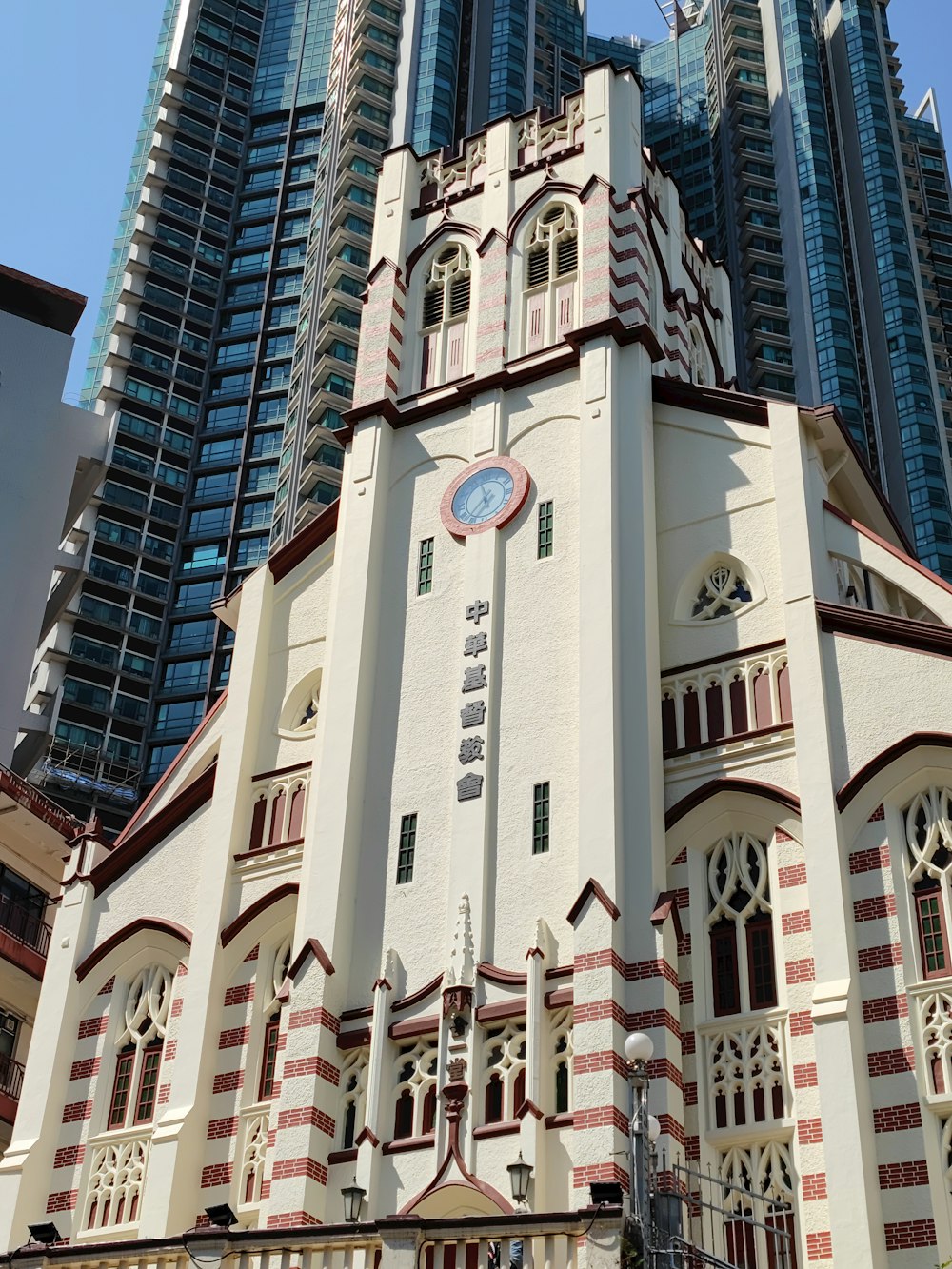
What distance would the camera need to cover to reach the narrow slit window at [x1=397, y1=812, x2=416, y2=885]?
1040 inches

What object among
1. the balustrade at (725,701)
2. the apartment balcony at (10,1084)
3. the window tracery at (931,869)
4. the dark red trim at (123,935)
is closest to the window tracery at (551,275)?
the balustrade at (725,701)

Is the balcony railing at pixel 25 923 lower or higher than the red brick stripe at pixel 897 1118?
higher

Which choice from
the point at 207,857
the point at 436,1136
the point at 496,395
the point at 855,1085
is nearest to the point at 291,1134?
the point at 436,1136

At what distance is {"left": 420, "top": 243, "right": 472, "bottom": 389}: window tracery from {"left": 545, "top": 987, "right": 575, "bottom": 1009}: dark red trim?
13.3 meters

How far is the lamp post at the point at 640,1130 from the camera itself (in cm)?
1767

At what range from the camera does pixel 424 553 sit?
29.9m

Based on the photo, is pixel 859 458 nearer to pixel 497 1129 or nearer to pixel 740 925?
pixel 740 925

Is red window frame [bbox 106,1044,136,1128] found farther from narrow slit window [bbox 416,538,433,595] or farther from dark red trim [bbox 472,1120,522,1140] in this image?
narrow slit window [bbox 416,538,433,595]

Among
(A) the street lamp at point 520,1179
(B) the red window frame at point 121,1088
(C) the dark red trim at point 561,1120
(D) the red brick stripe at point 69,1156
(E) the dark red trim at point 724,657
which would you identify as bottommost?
(A) the street lamp at point 520,1179

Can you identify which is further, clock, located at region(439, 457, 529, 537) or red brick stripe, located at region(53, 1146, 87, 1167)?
clock, located at region(439, 457, 529, 537)

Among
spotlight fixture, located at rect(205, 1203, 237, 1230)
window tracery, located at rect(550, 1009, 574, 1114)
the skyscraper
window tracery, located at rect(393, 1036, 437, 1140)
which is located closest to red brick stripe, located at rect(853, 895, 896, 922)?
window tracery, located at rect(550, 1009, 574, 1114)

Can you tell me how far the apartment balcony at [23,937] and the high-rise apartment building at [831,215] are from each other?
4701 cm

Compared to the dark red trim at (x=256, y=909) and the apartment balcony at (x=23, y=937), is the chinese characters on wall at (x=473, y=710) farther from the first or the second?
the apartment balcony at (x=23, y=937)

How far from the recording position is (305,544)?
105 feet
